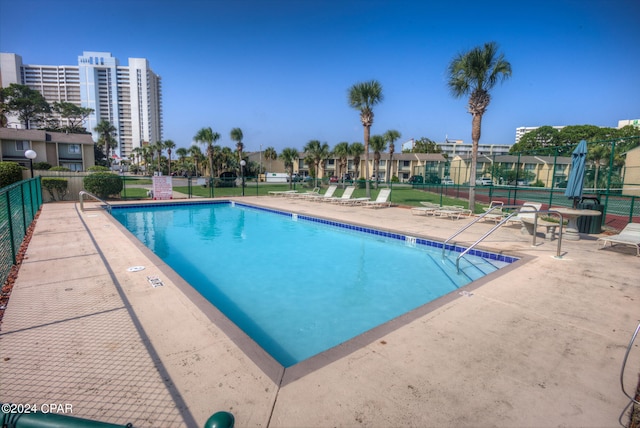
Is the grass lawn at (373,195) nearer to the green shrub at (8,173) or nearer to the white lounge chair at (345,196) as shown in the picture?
the white lounge chair at (345,196)

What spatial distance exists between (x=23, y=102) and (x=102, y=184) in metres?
65.9

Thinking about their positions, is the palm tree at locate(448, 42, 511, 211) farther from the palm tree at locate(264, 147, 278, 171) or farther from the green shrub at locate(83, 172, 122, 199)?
the palm tree at locate(264, 147, 278, 171)

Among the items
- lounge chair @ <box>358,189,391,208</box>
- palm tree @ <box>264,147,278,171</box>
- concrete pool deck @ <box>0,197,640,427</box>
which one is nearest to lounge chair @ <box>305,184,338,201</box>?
lounge chair @ <box>358,189,391,208</box>

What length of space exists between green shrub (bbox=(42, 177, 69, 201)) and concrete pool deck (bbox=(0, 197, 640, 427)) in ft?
47.3

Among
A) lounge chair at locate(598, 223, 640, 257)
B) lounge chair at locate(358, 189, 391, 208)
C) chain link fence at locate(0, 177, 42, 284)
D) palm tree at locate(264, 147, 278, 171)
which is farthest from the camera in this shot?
palm tree at locate(264, 147, 278, 171)

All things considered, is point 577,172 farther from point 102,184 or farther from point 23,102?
point 23,102

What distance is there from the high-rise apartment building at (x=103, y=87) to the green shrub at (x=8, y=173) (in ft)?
437

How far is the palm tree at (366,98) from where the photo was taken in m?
21.8

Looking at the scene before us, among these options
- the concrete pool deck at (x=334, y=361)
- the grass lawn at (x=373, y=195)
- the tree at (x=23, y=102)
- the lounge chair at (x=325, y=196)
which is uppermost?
the tree at (x=23, y=102)

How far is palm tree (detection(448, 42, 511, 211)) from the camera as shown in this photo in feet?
47.7

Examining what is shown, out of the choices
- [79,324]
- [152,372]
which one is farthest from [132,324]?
[152,372]

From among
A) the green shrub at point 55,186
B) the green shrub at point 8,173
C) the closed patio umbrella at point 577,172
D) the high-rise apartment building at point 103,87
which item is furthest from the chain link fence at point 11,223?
the high-rise apartment building at point 103,87

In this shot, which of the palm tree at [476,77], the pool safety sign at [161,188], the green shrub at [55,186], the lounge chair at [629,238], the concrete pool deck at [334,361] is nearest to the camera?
the concrete pool deck at [334,361]

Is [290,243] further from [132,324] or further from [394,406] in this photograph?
[394,406]
